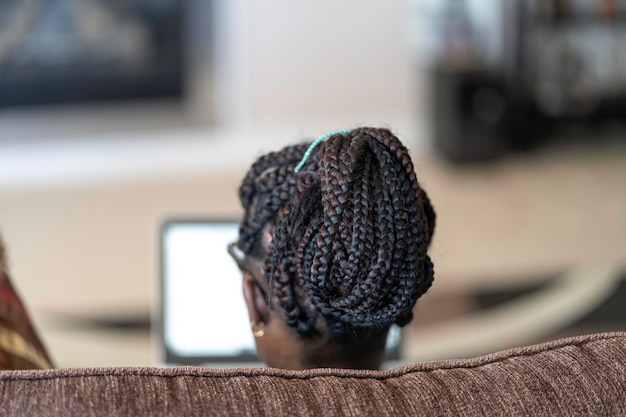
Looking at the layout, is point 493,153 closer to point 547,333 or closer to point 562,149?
point 562,149

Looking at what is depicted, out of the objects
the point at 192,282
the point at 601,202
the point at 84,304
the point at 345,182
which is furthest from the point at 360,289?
the point at 601,202

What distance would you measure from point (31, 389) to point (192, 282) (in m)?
0.69

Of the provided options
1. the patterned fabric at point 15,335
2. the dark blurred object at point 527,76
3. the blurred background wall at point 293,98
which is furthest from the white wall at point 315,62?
the patterned fabric at point 15,335

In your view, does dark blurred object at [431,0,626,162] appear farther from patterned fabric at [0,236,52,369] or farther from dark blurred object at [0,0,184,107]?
patterned fabric at [0,236,52,369]

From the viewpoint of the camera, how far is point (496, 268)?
3191mm

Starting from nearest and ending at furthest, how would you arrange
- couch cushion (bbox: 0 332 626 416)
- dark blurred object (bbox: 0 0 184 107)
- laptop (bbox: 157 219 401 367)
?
couch cushion (bbox: 0 332 626 416), laptop (bbox: 157 219 401 367), dark blurred object (bbox: 0 0 184 107)

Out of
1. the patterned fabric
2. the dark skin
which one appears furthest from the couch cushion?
the patterned fabric

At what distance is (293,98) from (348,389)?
3.93 m

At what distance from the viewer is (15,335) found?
1.16m

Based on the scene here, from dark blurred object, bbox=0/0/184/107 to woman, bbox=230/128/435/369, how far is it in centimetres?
356

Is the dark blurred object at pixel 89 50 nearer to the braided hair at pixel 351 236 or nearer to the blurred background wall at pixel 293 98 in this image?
the blurred background wall at pixel 293 98

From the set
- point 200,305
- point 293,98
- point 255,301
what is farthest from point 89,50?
point 255,301

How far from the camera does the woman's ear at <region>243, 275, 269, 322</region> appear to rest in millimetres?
959

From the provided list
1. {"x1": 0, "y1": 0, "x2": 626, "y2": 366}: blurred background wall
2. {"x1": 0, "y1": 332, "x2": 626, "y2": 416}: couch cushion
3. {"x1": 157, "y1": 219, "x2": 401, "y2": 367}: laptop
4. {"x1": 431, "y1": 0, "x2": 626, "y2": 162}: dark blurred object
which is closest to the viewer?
{"x1": 0, "y1": 332, "x2": 626, "y2": 416}: couch cushion
